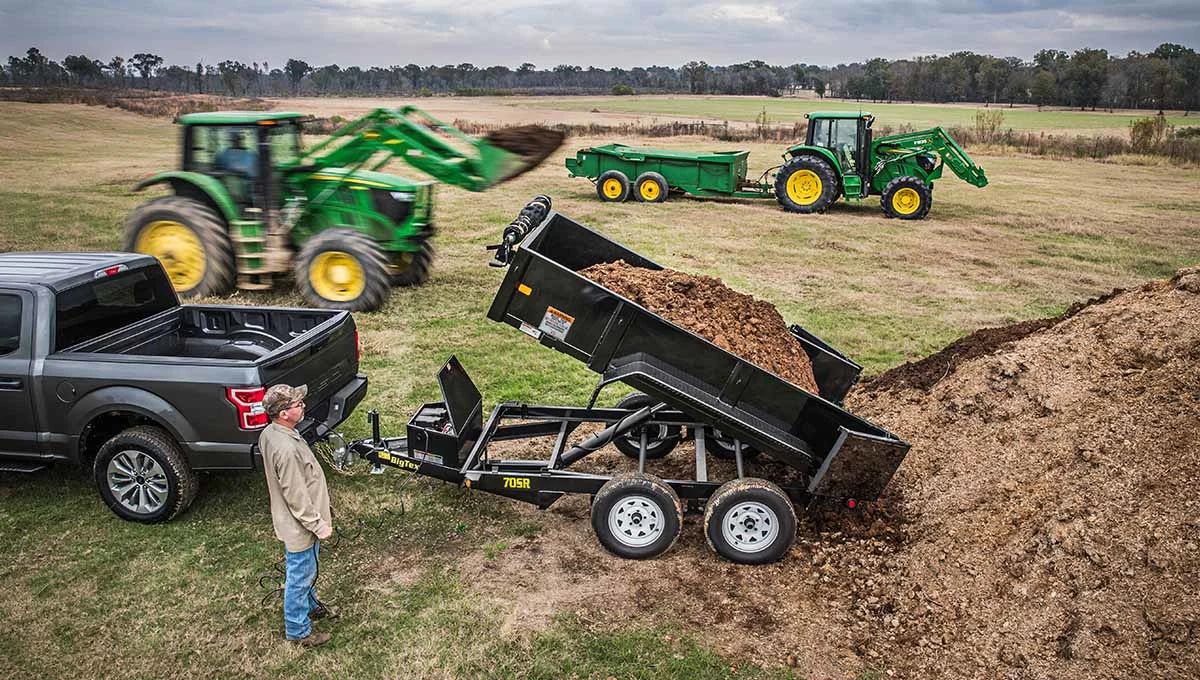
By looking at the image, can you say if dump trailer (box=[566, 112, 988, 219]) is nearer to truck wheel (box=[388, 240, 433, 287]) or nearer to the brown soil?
truck wheel (box=[388, 240, 433, 287])

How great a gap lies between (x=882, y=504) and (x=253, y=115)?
10.3 metres

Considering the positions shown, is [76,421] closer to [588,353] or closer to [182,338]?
[182,338]

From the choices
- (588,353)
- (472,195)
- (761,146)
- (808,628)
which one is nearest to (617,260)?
(588,353)

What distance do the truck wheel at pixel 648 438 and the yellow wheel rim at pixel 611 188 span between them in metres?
16.3

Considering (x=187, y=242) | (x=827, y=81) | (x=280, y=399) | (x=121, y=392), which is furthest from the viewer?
(x=827, y=81)

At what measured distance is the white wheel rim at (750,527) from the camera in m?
5.73

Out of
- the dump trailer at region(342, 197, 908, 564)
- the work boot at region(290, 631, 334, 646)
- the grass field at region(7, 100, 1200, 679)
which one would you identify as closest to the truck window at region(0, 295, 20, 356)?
the grass field at region(7, 100, 1200, 679)

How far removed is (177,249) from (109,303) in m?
6.12

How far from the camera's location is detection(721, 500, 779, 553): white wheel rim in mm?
5727

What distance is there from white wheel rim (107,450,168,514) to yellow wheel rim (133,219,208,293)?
6662 mm

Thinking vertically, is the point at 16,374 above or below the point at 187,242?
below

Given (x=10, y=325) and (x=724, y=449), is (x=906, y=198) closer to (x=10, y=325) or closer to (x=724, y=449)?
(x=724, y=449)

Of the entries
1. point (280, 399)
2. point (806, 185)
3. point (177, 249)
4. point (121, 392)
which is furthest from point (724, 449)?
point (806, 185)

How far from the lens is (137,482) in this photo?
624 centimetres
